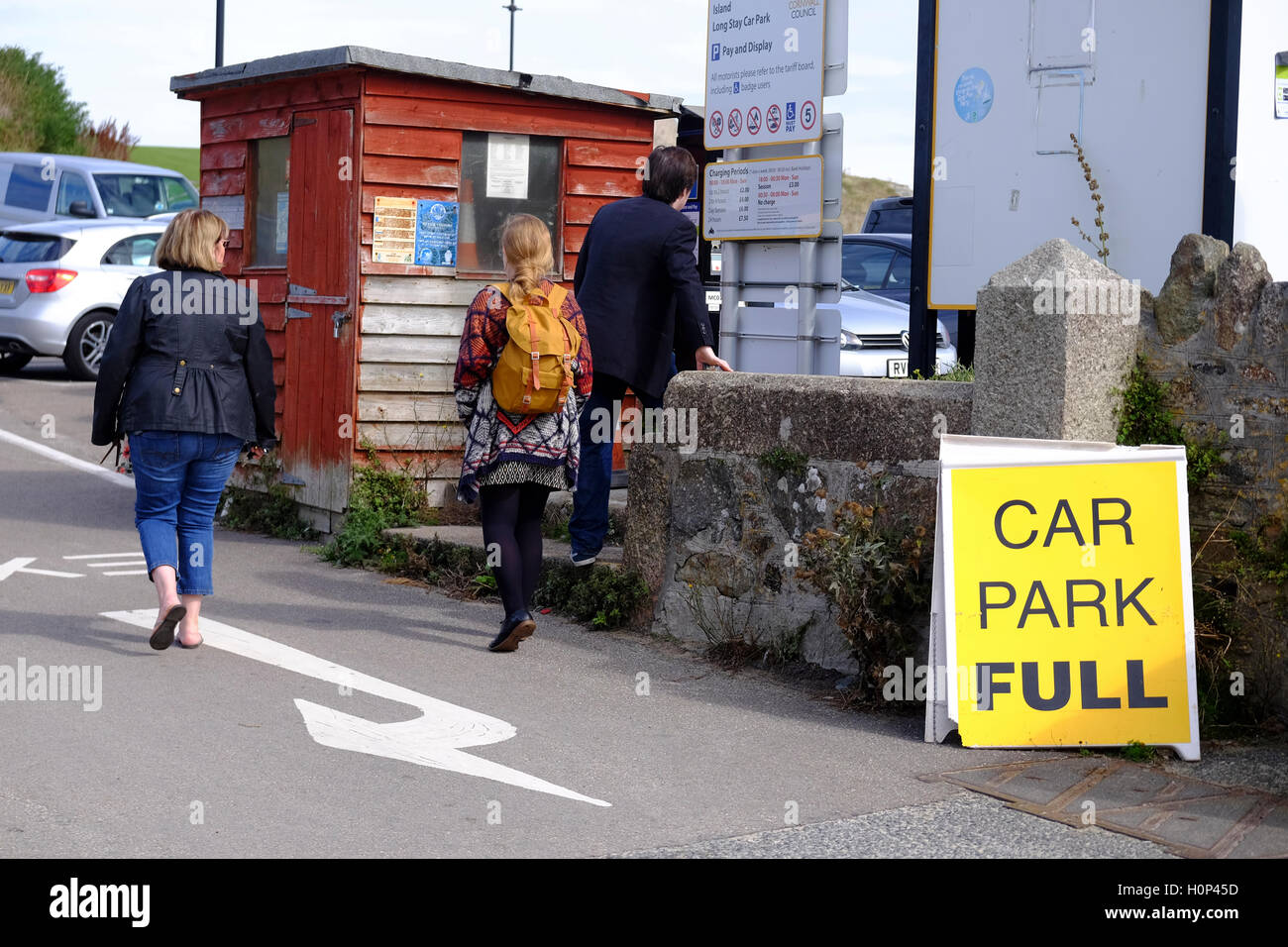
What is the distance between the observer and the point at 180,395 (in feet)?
20.7

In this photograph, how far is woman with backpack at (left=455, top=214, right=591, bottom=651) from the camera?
20.8 feet

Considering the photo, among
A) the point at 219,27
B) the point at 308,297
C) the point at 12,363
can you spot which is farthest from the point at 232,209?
the point at 219,27

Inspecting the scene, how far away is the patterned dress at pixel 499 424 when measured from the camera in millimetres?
6379

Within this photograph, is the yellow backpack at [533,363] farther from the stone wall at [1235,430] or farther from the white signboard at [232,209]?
the white signboard at [232,209]

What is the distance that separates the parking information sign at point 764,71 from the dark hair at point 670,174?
1.04 meters

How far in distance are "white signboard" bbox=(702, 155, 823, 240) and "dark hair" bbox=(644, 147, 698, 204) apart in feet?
3.37

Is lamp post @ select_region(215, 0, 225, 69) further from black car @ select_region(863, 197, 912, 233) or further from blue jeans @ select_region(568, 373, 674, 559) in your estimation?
blue jeans @ select_region(568, 373, 674, 559)

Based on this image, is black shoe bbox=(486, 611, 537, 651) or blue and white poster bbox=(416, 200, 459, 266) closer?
black shoe bbox=(486, 611, 537, 651)

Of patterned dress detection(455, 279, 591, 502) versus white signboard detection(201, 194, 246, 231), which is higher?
white signboard detection(201, 194, 246, 231)

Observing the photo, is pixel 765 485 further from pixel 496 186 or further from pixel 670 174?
pixel 496 186

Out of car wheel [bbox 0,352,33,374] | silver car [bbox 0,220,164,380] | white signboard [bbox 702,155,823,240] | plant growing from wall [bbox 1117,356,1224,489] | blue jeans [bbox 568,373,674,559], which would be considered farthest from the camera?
car wheel [bbox 0,352,33,374]

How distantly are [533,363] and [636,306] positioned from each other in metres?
1.05

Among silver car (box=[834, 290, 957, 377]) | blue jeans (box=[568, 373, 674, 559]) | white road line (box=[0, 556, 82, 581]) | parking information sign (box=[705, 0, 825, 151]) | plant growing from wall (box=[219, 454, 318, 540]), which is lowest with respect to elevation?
white road line (box=[0, 556, 82, 581])

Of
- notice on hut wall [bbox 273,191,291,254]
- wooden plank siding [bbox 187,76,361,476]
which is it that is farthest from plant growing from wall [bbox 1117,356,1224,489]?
notice on hut wall [bbox 273,191,291,254]
